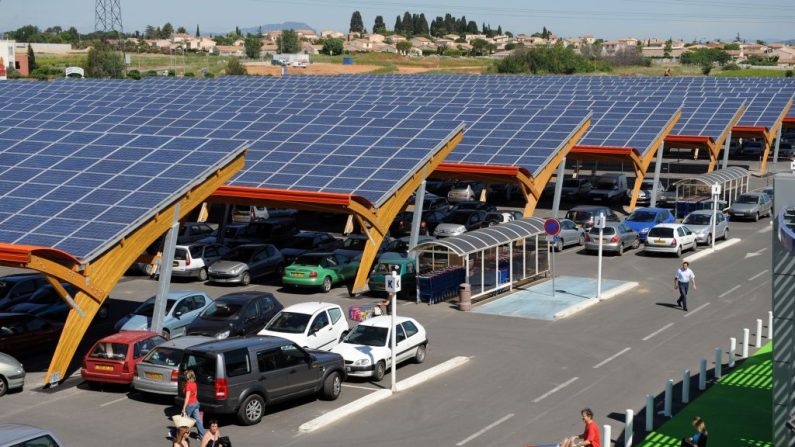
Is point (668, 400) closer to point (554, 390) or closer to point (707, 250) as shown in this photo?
point (554, 390)

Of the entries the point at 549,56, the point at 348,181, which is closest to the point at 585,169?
the point at 348,181

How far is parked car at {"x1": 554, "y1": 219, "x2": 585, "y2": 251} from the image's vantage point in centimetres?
3955

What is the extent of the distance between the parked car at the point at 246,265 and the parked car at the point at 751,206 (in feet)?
71.9

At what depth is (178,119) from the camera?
41562mm

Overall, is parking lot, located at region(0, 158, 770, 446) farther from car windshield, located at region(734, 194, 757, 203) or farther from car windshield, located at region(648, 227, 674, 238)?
car windshield, located at region(734, 194, 757, 203)

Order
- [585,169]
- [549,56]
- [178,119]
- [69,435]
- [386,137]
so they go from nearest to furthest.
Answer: [69,435] < [386,137] < [178,119] < [585,169] < [549,56]

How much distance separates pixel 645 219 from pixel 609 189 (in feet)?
31.4

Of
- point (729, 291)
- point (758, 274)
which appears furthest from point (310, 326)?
point (758, 274)

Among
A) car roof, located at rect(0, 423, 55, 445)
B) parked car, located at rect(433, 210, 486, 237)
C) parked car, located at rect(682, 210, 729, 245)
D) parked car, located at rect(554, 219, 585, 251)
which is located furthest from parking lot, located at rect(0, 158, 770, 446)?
parked car, located at rect(433, 210, 486, 237)

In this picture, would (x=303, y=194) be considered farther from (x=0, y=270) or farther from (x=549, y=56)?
(x=549, y=56)

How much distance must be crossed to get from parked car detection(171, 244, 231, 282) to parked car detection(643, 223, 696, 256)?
1530 cm

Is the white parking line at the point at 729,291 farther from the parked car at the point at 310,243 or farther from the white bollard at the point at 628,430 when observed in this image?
the white bollard at the point at 628,430

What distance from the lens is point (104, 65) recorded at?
387ft

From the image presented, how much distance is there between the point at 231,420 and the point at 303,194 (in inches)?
519
